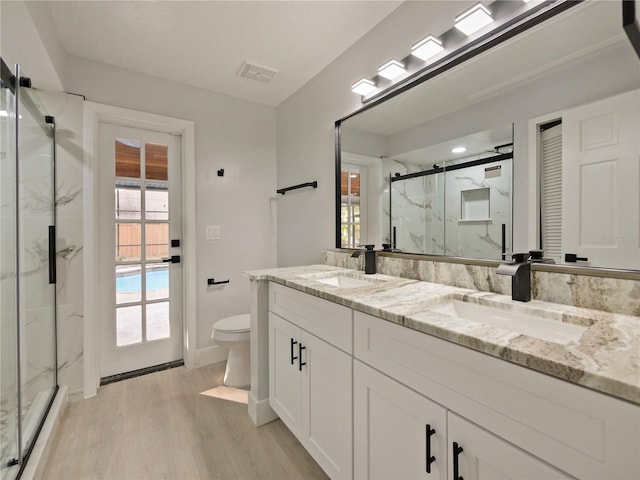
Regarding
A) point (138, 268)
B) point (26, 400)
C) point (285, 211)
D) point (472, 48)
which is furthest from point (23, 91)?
point (472, 48)

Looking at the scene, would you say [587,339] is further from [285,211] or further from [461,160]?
[285,211]

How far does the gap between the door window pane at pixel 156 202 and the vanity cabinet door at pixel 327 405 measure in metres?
1.75

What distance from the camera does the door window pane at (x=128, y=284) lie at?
2.35m

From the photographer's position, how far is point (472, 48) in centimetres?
132

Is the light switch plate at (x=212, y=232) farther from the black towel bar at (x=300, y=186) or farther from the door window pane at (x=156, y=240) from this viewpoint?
the black towel bar at (x=300, y=186)

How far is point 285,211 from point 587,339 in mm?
2345

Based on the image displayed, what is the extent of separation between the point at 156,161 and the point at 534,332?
268 centimetres

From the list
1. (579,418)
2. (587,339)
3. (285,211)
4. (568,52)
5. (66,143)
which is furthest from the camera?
(285,211)

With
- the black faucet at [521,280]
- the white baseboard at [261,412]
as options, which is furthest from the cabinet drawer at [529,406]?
the white baseboard at [261,412]

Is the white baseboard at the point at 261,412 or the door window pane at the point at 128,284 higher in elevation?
the door window pane at the point at 128,284

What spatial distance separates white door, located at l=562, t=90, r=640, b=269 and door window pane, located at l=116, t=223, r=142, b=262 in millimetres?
2649

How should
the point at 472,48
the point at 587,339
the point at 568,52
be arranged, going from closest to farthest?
1. the point at 587,339
2. the point at 568,52
3. the point at 472,48

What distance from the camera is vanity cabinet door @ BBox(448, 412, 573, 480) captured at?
2.07ft

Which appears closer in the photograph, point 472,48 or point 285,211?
point 472,48
